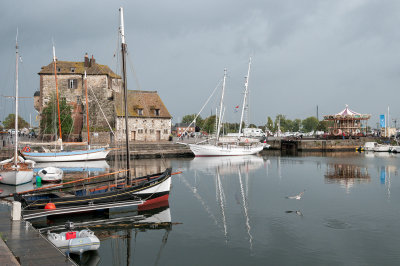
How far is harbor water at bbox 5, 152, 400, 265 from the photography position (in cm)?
1422

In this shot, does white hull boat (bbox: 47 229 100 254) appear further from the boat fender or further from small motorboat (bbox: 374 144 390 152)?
small motorboat (bbox: 374 144 390 152)

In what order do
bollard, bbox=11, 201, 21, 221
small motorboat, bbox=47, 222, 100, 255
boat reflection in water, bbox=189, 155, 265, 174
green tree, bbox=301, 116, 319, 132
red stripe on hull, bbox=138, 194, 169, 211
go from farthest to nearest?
green tree, bbox=301, 116, 319, 132 < boat reflection in water, bbox=189, 155, 265, 174 < red stripe on hull, bbox=138, 194, 169, 211 < bollard, bbox=11, 201, 21, 221 < small motorboat, bbox=47, 222, 100, 255

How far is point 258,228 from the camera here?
1792 cm

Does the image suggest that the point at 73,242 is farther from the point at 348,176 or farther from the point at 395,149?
the point at 395,149

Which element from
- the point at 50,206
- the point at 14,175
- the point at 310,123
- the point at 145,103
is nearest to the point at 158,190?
the point at 50,206

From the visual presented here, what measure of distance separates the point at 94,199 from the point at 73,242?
5.29 meters

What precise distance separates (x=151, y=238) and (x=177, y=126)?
139703 mm

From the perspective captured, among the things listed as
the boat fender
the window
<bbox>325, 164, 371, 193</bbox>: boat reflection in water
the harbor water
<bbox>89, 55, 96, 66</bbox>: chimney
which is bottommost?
the harbor water

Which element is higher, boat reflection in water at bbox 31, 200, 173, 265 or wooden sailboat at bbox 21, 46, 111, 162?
wooden sailboat at bbox 21, 46, 111, 162

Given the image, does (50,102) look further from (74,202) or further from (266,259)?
(266,259)

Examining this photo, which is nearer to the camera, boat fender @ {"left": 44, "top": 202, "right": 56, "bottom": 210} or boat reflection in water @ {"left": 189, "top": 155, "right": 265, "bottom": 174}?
boat fender @ {"left": 44, "top": 202, "right": 56, "bottom": 210}

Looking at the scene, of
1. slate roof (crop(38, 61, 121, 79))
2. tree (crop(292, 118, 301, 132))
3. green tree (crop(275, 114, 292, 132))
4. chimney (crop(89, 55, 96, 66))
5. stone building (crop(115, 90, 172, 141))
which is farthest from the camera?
tree (crop(292, 118, 301, 132))

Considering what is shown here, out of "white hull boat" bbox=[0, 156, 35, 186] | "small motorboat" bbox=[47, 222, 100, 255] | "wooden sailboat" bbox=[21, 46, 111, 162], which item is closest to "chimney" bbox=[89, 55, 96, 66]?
"wooden sailboat" bbox=[21, 46, 111, 162]

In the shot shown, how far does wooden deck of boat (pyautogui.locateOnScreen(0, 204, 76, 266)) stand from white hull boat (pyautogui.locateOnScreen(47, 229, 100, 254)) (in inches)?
29.0
